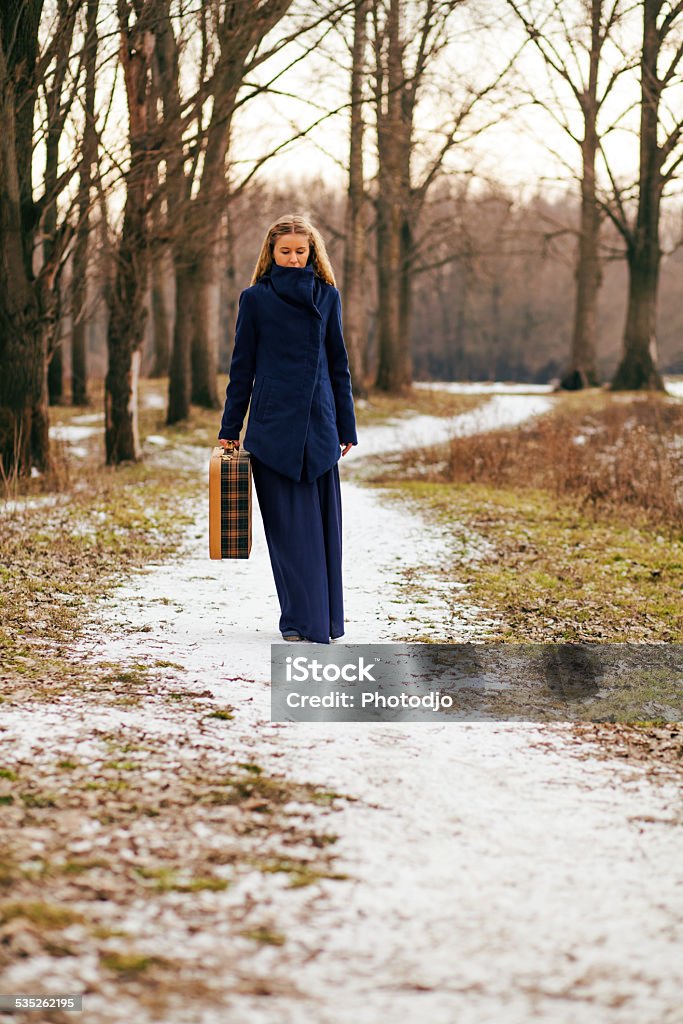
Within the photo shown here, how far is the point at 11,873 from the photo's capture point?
283 cm

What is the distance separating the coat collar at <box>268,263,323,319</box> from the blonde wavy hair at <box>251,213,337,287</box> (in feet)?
0.30

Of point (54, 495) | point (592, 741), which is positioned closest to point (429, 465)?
point (54, 495)

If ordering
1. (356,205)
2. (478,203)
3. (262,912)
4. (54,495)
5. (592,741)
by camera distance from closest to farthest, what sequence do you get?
(262,912)
(592,741)
(54,495)
(356,205)
(478,203)

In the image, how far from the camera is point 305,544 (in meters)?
5.15

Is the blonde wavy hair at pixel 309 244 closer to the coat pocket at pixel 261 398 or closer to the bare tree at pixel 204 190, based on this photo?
the coat pocket at pixel 261 398

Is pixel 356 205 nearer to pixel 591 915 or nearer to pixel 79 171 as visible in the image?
pixel 79 171

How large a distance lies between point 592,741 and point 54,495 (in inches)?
289

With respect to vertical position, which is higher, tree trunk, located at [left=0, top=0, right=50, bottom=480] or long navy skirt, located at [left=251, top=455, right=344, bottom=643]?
tree trunk, located at [left=0, top=0, right=50, bottom=480]

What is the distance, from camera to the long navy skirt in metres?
5.17

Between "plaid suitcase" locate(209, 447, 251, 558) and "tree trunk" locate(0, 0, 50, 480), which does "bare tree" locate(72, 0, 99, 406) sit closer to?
"tree trunk" locate(0, 0, 50, 480)

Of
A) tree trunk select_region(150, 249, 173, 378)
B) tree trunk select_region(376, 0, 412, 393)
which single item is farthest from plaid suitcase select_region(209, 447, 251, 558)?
tree trunk select_region(150, 249, 173, 378)

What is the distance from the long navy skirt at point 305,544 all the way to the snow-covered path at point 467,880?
34 centimetres

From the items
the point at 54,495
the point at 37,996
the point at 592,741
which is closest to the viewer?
the point at 37,996

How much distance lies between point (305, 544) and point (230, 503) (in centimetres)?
44
